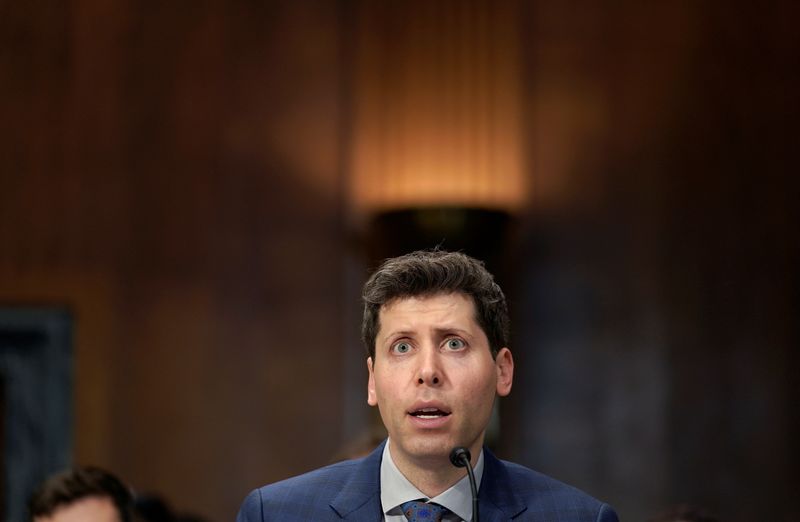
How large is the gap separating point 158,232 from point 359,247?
0.92 metres

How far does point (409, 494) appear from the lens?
2.03 metres

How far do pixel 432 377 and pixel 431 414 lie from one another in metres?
0.06

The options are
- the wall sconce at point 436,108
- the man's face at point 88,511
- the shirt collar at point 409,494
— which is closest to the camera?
the shirt collar at point 409,494

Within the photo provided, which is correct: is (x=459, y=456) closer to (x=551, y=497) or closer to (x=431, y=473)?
(x=431, y=473)

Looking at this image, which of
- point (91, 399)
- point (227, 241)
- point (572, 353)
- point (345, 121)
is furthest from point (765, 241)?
point (91, 399)

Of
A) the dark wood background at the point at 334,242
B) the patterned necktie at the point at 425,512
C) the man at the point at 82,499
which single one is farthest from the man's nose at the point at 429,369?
the dark wood background at the point at 334,242

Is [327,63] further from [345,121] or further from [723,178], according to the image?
[723,178]

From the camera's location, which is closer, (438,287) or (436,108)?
(438,287)

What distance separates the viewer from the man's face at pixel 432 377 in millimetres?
1938

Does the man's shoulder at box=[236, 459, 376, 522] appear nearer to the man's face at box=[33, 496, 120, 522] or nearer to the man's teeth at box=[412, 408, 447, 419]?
the man's teeth at box=[412, 408, 447, 419]

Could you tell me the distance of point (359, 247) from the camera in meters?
5.59

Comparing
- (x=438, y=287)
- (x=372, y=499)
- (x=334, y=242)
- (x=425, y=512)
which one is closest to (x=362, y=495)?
(x=372, y=499)

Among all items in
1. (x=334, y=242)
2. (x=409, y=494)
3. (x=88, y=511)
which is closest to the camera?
(x=409, y=494)

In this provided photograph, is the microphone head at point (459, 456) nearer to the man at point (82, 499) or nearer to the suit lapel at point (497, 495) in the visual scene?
the suit lapel at point (497, 495)
